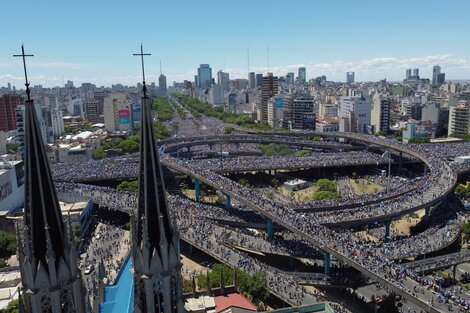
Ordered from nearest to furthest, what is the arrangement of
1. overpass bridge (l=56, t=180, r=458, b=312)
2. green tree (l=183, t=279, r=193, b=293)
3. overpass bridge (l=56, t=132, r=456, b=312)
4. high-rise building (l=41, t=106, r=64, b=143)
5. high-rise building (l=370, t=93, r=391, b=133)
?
overpass bridge (l=56, t=180, r=458, b=312), overpass bridge (l=56, t=132, r=456, b=312), green tree (l=183, t=279, r=193, b=293), high-rise building (l=41, t=106, r=64, b=143), high-rise building (l=370, t=93, r=391, b=133)

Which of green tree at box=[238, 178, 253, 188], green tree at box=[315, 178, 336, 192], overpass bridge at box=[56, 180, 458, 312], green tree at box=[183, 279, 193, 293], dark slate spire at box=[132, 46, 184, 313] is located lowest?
green tree at box=[238, 178, 253, 188]

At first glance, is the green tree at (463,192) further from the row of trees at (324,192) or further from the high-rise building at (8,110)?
the high-rise building at (8,110)

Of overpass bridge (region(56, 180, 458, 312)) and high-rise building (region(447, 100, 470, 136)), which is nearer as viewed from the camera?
overpass bridge (region(56, 180, 458, 312))

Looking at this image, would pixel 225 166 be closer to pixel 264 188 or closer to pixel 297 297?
pixel 264 188

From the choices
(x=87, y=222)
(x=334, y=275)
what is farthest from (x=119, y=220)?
(x=334, y=275)

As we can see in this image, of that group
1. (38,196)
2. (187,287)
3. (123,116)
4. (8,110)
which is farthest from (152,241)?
(8,110)

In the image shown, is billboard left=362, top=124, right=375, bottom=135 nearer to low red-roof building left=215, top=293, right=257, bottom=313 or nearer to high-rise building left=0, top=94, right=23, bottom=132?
high-rise building left=0, top=94, right=23, bottom=132

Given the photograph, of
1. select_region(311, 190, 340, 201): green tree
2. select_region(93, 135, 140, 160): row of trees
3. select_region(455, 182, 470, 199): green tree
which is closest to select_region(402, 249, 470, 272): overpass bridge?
select_region(311, 190, 340, 201): green tree
